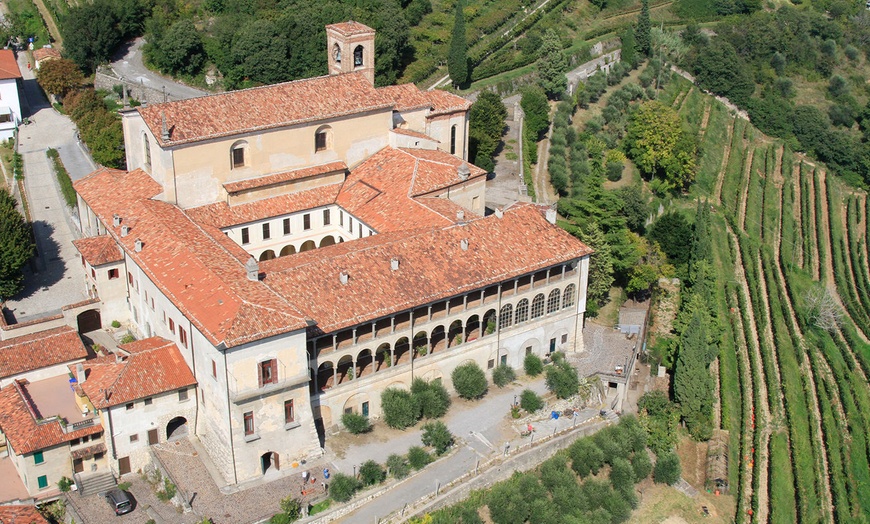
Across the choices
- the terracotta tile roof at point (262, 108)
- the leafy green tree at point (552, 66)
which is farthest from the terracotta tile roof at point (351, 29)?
the leafy green tree at point (552, 66)

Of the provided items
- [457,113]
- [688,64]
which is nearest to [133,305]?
[457,113]

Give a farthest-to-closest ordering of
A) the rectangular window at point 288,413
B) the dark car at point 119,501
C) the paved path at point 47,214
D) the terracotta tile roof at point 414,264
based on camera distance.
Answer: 1. the paved path at point 47,214
2. the terracotta tile roof at point 414,264
3. the rectangular window at point 288,413
4. the dark car at point 119,501

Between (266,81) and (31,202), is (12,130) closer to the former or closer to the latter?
(31,202)

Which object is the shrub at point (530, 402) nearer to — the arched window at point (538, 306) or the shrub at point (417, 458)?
the arched window at point (538, 306)

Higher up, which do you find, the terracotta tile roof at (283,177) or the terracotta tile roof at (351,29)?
the terracotta tile roof at (351,29)

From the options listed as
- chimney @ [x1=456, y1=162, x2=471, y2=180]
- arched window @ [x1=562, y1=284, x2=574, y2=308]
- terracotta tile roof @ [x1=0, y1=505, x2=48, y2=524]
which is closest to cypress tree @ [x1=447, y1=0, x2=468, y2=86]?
chimney @ [x1=456, y1=162, x2=471, y2=180]

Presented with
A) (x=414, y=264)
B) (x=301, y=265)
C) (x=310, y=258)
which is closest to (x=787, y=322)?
(x=414, y=264)

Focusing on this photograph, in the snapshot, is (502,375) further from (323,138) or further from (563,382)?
(323,138)
